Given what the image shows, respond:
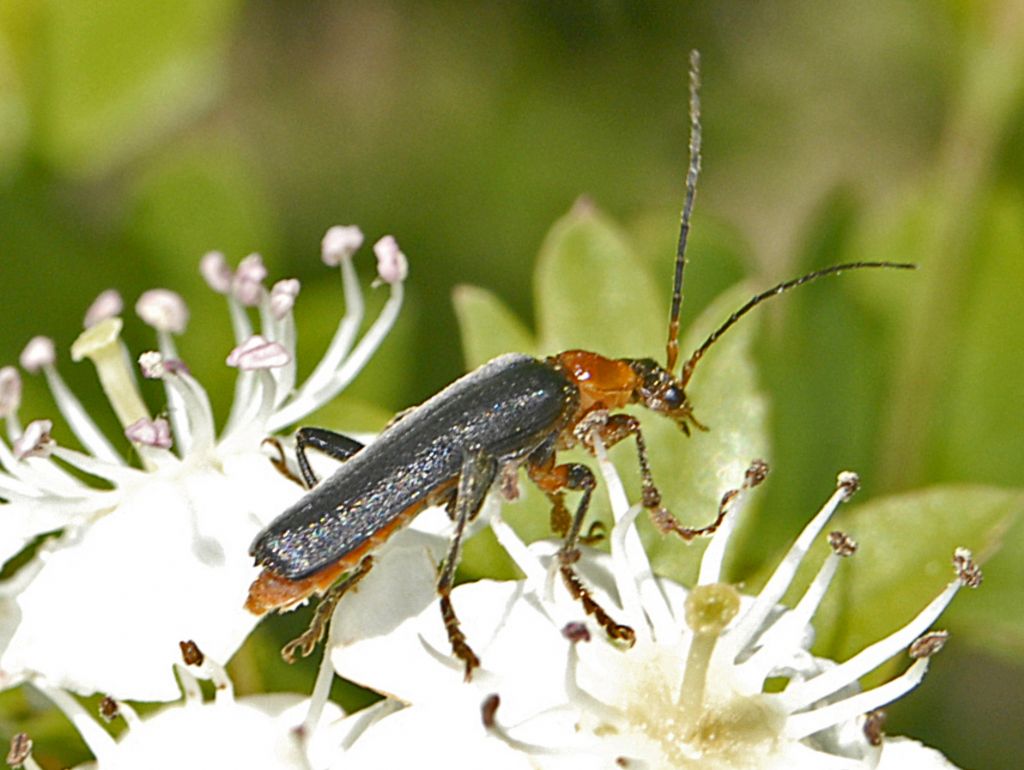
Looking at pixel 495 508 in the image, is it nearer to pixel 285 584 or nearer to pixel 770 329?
pixel 285 584

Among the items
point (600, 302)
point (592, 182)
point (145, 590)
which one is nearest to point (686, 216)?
point (600, 302)

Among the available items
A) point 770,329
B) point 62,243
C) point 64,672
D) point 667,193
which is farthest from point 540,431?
point 667,193

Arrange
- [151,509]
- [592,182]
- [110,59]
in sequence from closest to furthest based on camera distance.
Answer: [151,509] < [110,59] < [592,182]

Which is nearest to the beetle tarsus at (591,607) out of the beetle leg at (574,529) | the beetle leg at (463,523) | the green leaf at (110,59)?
the beetle leg at (574,529)

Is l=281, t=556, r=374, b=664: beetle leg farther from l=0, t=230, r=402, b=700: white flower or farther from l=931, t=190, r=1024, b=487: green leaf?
l=931, t=190, r=1024, b=487: green leaf

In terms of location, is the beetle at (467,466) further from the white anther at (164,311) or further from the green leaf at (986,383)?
the green leaf at (986,383)

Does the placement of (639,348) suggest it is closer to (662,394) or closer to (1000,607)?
(662,394)
